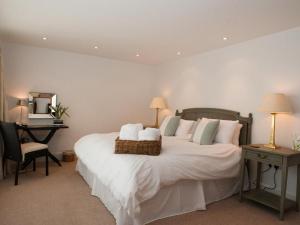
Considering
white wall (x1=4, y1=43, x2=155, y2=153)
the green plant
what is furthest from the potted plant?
white wall (x1=4, y1=43, x2=155, y2=153)

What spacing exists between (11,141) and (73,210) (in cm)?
167

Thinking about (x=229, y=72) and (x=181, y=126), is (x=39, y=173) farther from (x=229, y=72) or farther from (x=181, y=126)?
(x=229, y=72)

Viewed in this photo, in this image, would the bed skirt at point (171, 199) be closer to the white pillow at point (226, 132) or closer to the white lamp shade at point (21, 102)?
the white pillow at point (226, 132)

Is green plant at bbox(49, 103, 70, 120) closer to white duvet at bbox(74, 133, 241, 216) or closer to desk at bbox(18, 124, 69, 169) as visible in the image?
desk at bbox(18, 124, 69, 169)

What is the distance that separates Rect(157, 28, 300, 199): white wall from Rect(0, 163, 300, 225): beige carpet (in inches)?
32.1

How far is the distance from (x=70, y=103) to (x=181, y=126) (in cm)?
261

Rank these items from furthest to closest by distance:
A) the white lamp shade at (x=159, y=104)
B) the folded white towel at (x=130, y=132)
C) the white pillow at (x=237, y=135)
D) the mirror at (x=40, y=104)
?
the white lamp shade at (x=159, y=104) → the mirror at (x=40, y=104) → the white pillow at (x=237, y=135) → the folded white towel at (x=130, y=132)

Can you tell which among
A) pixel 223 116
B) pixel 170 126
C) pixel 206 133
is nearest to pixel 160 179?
pixel 206 133

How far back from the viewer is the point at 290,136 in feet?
10.3

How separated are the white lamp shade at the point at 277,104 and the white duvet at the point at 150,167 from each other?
77 cm

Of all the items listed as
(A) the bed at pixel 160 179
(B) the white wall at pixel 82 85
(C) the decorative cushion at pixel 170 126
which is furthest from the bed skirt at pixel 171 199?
(B) the white wall at pixel 82 85

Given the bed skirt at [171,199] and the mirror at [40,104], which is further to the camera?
the mirror at [40,104]

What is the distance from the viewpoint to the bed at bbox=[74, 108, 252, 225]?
2.26m

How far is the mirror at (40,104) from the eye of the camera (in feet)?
15.5
